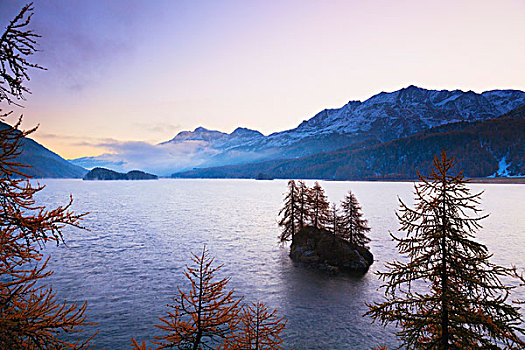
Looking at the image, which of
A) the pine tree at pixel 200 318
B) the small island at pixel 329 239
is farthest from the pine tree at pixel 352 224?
the pine tree at pixel 200 318

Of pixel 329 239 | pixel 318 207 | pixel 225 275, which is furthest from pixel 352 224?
pixel 225 275

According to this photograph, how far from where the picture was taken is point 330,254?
39.6 m

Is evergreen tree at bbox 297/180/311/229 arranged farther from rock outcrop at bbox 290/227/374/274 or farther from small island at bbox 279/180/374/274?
rock outcrop at bbox 290/227/374/274

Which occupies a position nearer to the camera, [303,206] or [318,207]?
[318,207]

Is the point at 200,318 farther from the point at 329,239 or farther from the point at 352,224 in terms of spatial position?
the point at 352,224

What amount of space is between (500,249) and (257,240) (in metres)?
42.8

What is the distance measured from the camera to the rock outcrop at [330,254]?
125 feet

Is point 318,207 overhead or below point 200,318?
overhead

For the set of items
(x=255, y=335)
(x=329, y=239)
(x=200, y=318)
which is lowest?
(x=329, y=239)

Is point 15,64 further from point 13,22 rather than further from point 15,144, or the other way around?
point 15,144

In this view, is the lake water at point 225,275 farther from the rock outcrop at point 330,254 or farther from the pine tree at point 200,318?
the pine tree at point 200,318

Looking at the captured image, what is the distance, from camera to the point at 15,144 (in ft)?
23.2

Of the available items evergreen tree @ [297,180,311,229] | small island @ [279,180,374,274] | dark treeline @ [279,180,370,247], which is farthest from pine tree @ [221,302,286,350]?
evergreen tree @ [297,180,311,229]

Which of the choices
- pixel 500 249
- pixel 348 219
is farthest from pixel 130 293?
pixel 500 249
